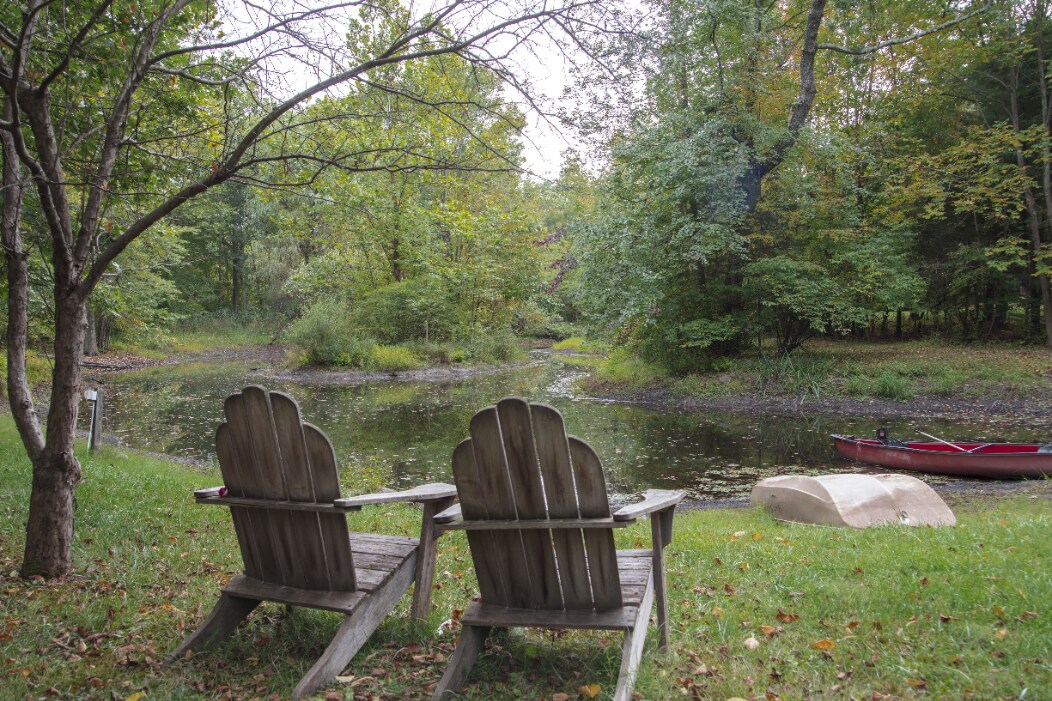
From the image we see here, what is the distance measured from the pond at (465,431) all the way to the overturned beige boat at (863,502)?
208 centimetres

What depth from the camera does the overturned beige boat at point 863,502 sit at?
18.8 ft

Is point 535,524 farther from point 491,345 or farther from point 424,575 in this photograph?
point 491,345

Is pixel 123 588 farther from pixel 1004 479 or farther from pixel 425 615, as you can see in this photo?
pixel 1004 479

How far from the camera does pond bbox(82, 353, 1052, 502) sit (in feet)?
30.8

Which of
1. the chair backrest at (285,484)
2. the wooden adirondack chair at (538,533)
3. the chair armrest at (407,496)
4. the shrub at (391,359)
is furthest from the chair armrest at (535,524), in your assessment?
the shrub at (391,359)

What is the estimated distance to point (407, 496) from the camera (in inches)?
115

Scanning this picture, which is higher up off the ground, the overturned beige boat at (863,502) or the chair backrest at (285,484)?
the chair backrest at (285,484)

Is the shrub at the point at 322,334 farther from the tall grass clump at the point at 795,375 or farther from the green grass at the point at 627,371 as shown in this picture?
the tall grass clump at the point at 795,375

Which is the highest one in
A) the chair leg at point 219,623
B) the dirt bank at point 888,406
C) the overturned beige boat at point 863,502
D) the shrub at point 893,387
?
the chair leg at point 219,623

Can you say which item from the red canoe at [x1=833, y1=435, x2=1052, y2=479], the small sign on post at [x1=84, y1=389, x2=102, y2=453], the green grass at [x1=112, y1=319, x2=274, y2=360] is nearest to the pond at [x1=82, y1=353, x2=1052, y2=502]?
the red canoe at [x1=833, y1=435, x2=1052, y2=479]

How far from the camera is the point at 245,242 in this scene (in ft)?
124

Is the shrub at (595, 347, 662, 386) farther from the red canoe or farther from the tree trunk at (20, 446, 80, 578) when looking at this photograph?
the tree trunk at (20, 446, 80, 578)

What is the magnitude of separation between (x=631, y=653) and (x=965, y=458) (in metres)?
8.17

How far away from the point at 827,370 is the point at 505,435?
16.1 m
